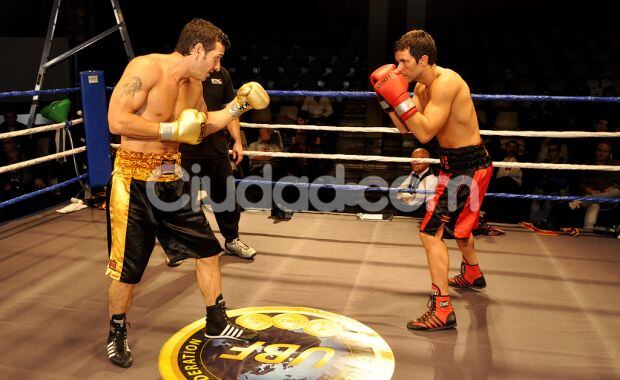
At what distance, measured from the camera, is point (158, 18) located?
393 inches

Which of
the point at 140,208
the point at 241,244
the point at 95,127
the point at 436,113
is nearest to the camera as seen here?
the point at 140,208

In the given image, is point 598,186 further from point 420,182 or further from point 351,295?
point 351,295

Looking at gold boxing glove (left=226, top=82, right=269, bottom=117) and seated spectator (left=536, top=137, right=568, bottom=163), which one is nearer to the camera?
gold boxing glove (left=226, top=82, right=269, bottom=117)

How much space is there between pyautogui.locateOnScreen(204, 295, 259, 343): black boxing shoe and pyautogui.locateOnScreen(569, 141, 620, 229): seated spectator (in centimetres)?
283

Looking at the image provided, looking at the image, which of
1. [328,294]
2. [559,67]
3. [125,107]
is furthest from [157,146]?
[559,67]

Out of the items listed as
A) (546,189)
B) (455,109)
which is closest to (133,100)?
(455,109)

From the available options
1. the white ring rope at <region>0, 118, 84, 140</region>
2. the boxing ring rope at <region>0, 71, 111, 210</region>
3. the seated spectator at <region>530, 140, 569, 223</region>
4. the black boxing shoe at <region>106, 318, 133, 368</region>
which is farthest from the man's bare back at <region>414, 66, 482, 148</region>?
the boxing ring rope at <region>0, 71, 111, 210</region>

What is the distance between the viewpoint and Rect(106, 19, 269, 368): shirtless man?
2.14 m

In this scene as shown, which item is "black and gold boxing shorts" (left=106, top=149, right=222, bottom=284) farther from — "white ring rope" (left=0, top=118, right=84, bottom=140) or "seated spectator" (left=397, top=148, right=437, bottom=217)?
"seated spectator" (left=397, top=148, right=437, bottom=217)

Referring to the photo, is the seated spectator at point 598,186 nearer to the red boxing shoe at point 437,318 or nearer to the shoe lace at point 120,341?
the red boxing shoe at point 437,318

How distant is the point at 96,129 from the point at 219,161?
154 cm

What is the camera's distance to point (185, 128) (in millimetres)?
2172

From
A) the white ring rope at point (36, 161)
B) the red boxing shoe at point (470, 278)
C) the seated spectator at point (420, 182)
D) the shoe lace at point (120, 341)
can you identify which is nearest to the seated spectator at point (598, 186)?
the seated spectator at point (420, 182)

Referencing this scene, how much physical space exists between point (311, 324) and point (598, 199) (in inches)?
89.2
